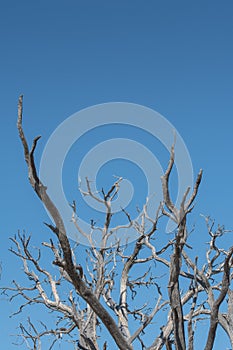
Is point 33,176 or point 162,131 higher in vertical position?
point 162,131

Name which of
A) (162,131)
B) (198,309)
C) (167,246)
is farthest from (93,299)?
(198,309)

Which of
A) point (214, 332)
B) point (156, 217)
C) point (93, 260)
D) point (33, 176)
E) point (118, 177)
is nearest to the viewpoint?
point (33, 176)

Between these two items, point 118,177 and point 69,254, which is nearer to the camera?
point 69,254

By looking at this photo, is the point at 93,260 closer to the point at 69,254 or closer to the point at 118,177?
the point at 118,177

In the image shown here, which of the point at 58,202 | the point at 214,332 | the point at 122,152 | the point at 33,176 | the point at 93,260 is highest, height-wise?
the point at 93,260

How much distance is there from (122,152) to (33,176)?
10.9 ft

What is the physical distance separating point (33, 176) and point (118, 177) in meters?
6.91

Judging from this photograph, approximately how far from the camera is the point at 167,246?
1152 cm

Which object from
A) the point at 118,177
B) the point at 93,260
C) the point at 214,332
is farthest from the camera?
the point at 93,260

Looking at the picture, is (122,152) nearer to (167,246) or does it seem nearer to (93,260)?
(167,246)

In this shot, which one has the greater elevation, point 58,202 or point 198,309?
point 198,309

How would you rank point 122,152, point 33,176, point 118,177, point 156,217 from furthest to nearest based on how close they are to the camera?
1. point 118,177
2. point 156,217
3. point 122,152
4. point 33,176

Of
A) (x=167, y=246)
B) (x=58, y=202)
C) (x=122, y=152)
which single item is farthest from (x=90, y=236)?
(x=58, y=202)

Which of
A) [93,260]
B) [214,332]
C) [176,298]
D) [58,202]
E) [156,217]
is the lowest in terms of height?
[214,332]
